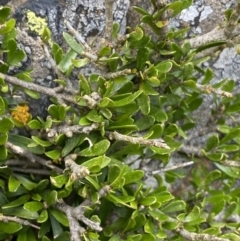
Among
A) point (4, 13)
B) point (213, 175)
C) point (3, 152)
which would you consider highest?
point (4, 13)

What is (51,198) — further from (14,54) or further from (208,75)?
(208,75)

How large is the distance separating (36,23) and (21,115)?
10.8 inches

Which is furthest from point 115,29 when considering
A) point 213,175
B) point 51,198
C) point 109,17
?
point 213,175

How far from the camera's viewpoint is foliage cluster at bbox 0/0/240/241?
1218 mm

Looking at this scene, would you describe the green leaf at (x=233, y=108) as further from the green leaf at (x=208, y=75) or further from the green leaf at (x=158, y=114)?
the green leaf at (x=158, y=114)

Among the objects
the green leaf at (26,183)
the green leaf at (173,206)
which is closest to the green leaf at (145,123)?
the green leaf at (173,206)

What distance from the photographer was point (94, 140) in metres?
1.26

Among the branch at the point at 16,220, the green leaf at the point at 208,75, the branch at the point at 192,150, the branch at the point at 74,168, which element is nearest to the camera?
the branch at the point at 74,168

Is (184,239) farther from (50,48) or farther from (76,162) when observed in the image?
(50,48)

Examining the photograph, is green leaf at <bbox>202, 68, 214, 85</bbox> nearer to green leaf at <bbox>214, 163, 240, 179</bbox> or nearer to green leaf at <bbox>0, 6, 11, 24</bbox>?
Answer: green leaf at <bbox>214, 163, 240, 179</bbox>

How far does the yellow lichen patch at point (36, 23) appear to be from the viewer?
1.36 metres

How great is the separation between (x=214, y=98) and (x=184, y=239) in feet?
1.57

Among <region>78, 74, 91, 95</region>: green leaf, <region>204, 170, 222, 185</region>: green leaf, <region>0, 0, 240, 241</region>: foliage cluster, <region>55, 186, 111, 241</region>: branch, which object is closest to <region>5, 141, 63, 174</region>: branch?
<region>0, 0, 240, 241</region>: foliage cluster

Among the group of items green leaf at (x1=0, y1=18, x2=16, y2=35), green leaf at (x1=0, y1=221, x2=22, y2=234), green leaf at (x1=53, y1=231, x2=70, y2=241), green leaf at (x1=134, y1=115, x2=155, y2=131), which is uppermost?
green leaf at (x1=0, y1=18, x2=16, y2=35)
